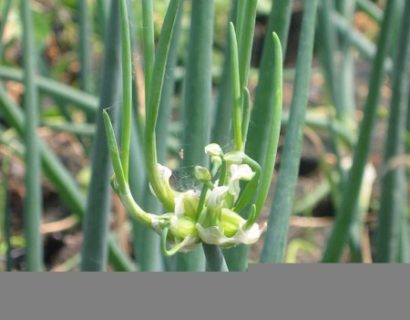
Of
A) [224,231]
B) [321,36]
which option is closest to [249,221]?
[224,231]

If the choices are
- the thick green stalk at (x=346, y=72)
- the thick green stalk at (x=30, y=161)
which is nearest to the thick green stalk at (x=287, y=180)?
the thick green stalk at (x=30, y=161)

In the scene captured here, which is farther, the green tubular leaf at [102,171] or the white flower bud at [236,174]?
the green tubular leaf at [102,171]

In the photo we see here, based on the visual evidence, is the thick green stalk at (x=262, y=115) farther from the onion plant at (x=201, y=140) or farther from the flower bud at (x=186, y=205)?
the flower bud at (x=186, y=205)

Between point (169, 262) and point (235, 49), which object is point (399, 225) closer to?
Result: point (169, 262)

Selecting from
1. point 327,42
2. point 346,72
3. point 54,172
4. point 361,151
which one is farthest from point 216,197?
point 346,72

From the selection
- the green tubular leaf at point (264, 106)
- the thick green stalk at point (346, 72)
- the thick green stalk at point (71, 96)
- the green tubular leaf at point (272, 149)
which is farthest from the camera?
the thick green stalk at point (346, 72)

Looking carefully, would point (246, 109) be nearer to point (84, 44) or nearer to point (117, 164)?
point (117, 164)
